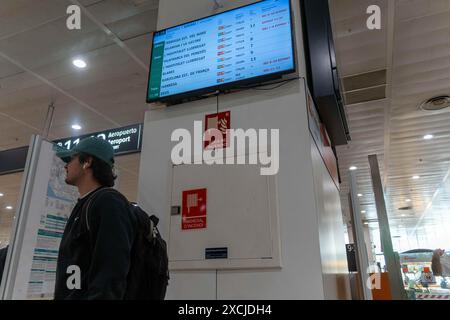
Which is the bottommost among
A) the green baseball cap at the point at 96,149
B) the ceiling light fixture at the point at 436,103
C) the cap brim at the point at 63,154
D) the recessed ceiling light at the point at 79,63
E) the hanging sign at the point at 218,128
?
the green baseball cap at the point at 96,149

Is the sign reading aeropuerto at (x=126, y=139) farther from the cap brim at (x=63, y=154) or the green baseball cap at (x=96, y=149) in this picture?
the green baseball cap at (x=96, y=149)

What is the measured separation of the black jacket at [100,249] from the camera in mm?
1152

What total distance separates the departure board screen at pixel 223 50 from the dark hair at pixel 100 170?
938 mm

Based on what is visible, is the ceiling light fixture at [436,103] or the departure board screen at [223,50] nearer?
the departure board screen at [223,50]

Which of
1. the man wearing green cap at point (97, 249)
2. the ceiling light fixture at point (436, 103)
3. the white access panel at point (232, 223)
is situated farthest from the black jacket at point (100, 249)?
the ceiling light fixture at point (436, 103)

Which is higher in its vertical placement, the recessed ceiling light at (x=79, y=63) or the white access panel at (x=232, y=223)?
the recessed ceiling light at (x=79, y=63)

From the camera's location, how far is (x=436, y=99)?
226 inches

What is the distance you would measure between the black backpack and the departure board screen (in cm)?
117

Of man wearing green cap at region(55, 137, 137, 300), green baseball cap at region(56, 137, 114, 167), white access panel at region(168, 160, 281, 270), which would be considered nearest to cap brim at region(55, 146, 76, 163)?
green baseball cap at region(56, 137, 114, 167)

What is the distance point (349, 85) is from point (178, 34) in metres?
3.58

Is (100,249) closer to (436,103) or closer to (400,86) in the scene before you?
(400,86)

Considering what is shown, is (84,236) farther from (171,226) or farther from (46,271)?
(171,226)

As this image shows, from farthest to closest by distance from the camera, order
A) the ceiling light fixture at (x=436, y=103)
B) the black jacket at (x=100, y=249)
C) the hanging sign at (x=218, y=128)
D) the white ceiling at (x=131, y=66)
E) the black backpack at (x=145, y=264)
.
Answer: the ceiling light fixture at (x=436, y=103) → the white ceiling at (x=131, y=66) → the hanging sign at (x=218, y=128) → the black backpack at (x=145, y=264) → the black jacket at (x=100, y=249)
